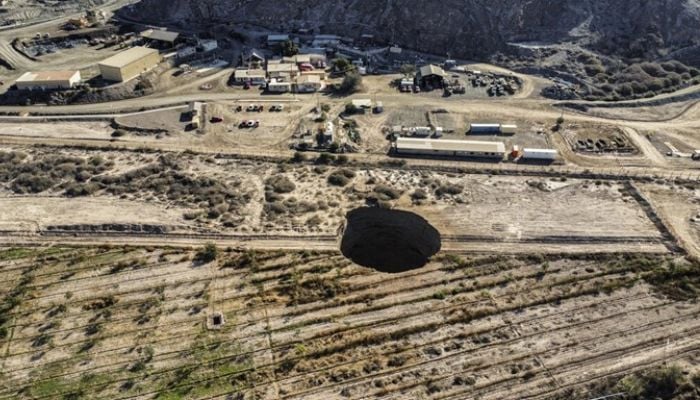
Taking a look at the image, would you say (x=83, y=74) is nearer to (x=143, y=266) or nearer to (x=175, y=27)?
(x=175, y=27)

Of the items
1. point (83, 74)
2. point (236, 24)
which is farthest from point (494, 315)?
point (236, 24)

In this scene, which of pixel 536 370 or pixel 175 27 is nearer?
pixel 536 370

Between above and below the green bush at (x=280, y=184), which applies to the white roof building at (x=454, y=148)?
above

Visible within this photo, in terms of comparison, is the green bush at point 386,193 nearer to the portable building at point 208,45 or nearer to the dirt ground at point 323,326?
the dirt ground at point 323,326

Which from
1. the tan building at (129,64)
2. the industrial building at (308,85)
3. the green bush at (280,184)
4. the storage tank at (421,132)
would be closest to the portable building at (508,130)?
the storage tank at (421,132)

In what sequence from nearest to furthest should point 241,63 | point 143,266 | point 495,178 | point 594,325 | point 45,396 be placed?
point 45,396, point 594,325, point 143,266, point 495,178, point 241,63

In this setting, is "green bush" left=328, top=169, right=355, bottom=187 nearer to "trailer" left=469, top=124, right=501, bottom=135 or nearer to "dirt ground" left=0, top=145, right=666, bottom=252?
"dirt ground" left=0, top=145, right=666, bottom=252
